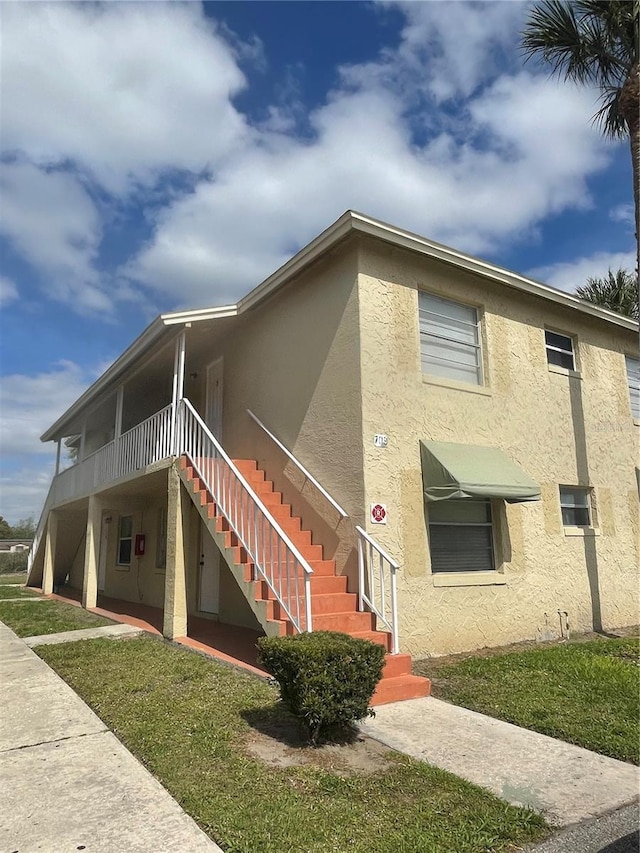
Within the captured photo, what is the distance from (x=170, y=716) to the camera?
5.33 metres

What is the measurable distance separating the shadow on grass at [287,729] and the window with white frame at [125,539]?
11677mm

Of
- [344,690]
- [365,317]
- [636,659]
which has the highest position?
[365,317]

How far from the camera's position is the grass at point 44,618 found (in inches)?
414

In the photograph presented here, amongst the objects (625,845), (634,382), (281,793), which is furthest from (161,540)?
(625,845)

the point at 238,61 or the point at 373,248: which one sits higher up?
the point at 238,61

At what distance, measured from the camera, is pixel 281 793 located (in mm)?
3814

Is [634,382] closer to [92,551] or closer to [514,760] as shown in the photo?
[514,760]

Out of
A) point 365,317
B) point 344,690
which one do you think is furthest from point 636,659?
point 365,317

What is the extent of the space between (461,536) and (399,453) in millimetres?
1720

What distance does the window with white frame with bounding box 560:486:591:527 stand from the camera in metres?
10.5

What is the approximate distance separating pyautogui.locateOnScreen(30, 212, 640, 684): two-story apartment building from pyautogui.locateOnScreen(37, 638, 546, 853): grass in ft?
5.15

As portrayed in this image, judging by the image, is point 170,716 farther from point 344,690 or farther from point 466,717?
point 466,717

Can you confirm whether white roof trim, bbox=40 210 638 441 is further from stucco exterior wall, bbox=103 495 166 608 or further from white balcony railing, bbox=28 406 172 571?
stucco exterior wall, bbox=103 495 166 608

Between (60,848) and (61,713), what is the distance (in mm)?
2683
